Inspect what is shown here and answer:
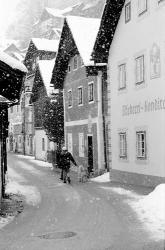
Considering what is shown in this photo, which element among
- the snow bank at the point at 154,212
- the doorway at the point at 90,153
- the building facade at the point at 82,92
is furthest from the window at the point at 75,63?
the snow bank at the point at 154,212

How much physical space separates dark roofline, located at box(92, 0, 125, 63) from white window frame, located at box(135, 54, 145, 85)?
2.96 metres

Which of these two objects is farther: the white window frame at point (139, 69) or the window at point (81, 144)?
the window at point (81, 144)

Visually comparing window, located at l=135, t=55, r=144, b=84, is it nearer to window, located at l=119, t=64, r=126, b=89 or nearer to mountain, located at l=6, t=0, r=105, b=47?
window, located at l=119, t=64, r=126, b=89

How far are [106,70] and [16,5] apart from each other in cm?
7641

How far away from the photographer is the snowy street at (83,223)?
8711 mm

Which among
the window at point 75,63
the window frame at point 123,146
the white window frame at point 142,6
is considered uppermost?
the white window frame at point 142,6

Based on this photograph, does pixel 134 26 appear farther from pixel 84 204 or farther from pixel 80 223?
pixel 80 223

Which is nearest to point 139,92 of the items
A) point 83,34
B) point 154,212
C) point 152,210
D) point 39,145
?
point 152,210

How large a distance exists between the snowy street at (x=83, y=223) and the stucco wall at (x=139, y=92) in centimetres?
184

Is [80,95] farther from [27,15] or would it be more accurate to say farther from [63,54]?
[27,15]

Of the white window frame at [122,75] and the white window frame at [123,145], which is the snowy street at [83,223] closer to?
the white window frame at [123,145]

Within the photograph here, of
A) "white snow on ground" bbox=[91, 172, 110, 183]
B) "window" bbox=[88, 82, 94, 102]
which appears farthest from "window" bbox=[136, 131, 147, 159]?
"window" bbox=[88, 82, 94, 102]

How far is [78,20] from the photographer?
3003 cm

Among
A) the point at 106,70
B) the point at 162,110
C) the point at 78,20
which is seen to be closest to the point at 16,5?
the point at 78,20
